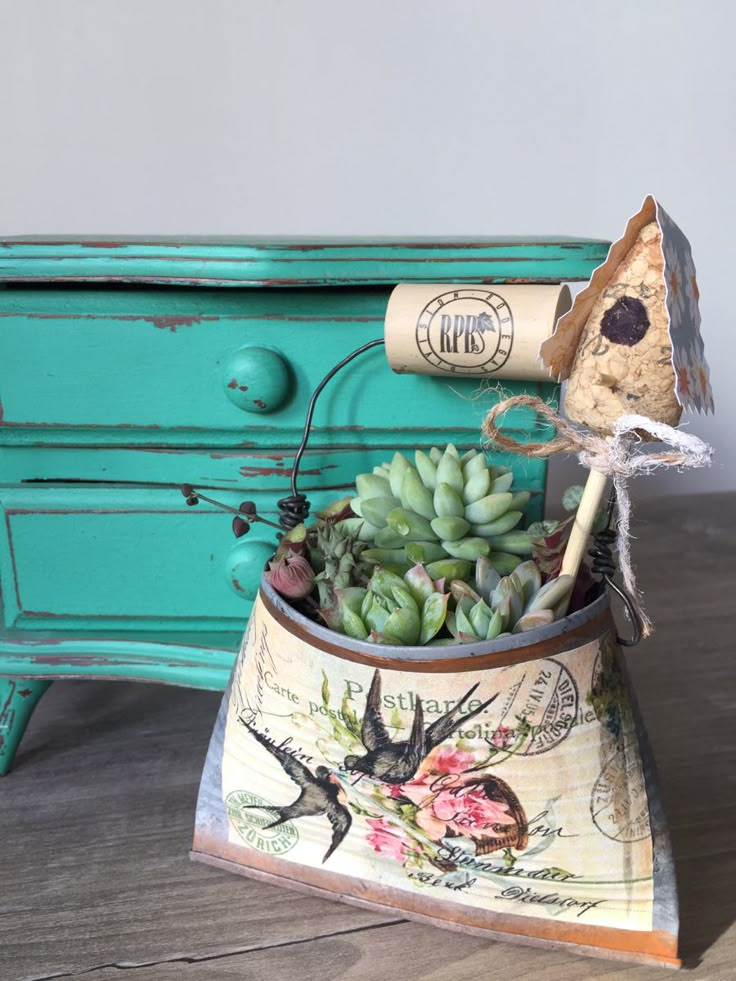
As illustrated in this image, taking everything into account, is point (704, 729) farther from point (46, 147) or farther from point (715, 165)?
point (46, 147)

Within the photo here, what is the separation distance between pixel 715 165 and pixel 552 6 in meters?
0.34

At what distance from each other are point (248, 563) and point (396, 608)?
21 cm

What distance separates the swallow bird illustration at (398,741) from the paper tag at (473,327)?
217 millimetres

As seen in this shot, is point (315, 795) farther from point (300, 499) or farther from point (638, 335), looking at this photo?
point (638, 335)

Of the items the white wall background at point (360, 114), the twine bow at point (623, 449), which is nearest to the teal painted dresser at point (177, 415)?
the twine bow at point (623, 449)

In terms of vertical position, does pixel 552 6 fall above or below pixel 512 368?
above

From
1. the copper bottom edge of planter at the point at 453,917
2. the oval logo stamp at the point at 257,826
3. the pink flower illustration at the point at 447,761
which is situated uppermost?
the pink flower illustration at the point at 447,761

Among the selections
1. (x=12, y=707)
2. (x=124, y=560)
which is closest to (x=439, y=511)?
(x=124, y=560)

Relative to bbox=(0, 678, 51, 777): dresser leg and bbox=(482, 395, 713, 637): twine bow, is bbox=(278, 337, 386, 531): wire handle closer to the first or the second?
bbox=(482, 395, 713, 637): twine bow

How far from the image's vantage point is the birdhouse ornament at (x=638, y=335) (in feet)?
1.62

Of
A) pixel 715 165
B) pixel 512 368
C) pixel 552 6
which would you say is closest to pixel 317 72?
pixel 552 6

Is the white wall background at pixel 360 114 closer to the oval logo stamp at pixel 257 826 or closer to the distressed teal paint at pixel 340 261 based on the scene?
the distressed teal paint at pixel 340 261

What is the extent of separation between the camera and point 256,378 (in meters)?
0.65

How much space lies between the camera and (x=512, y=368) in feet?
1.90
